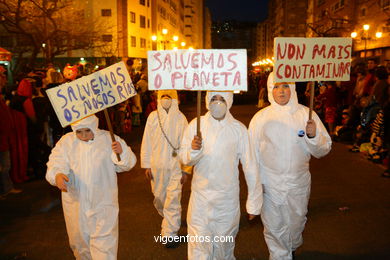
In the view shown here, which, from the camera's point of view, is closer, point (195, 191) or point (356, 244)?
point (195, 191)

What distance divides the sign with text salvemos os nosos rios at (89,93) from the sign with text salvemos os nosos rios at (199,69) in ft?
1.09

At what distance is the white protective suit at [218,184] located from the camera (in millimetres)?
3924

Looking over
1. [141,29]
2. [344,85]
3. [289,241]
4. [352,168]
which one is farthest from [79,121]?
[141,29]

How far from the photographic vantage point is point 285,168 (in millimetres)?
4438

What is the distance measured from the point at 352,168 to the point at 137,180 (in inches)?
196

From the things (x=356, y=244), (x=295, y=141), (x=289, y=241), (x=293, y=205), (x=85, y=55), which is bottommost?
(x=356, y=244)

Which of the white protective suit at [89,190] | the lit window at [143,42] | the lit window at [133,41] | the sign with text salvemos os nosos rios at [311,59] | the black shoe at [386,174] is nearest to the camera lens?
the white protective suit at [89,190]

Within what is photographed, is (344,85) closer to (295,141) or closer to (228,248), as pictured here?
(295,141)

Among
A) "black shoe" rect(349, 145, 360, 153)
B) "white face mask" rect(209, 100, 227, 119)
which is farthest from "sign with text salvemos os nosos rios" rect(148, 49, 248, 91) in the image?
"black shoe" rect(349, 145, 360, 153)

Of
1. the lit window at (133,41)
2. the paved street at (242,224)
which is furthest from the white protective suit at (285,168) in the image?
the lit window at (133,41)

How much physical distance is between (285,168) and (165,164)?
170 centimetres

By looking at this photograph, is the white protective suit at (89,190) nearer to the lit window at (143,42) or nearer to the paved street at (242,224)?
the paved street at (242,224)

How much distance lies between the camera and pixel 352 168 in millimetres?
9562

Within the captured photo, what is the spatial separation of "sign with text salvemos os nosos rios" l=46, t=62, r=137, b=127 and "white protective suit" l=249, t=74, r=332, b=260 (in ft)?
5.21
